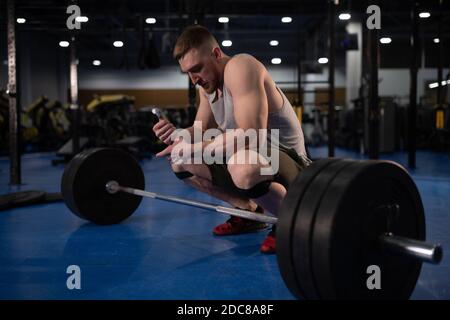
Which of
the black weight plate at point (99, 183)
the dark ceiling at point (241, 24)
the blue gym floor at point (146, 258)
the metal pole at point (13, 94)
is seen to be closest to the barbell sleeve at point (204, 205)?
the black weight plate at point (99, 183)

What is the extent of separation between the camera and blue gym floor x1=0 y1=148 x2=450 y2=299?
1.17 m

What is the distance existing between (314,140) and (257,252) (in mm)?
7821

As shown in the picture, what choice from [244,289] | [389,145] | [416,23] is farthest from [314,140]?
[244,289]

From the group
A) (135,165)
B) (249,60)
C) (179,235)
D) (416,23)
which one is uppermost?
(416,23)

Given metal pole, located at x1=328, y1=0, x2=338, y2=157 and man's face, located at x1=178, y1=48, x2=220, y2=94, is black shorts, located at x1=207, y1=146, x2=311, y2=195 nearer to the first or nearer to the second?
man's face, located at x1=178, y1=48, x2=220, y2=94

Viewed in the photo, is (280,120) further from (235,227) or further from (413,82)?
(413,82)

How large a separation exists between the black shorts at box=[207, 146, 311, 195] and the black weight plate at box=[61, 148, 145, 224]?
53cm

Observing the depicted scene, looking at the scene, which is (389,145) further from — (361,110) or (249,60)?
(249,60)

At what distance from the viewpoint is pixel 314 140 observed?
9188 mm

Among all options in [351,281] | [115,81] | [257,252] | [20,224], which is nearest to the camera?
[351,281]

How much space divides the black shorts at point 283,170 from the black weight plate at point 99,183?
0.53 meters

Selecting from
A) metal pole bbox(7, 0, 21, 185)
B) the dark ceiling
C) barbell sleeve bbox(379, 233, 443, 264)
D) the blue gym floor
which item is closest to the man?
the blue gym floor

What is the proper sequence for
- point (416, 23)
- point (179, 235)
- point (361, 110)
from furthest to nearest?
point (361, 110) → point (416, 23) → point (179, 235)

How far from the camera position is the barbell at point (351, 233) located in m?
0.85
